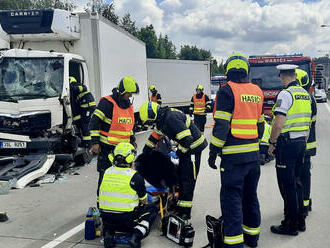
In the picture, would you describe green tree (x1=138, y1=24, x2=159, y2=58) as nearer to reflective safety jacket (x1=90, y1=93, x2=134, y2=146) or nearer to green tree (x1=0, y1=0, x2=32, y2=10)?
green tree (x1=0, y1=0, x2=32, y2=10)

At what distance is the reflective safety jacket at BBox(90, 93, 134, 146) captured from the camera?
5.41 meters

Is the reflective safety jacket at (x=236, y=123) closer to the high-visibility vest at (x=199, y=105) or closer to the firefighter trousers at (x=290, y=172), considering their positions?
the firefighter trousers at (x=290, y=172)

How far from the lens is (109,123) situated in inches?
217

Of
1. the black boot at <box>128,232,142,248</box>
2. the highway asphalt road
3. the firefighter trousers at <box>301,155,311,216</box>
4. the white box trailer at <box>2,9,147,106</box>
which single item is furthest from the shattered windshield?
the firefighter trousers at <box>301,155,311,216</box>

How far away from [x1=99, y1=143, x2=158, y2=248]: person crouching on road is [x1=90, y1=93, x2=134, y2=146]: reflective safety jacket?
47.2 inches

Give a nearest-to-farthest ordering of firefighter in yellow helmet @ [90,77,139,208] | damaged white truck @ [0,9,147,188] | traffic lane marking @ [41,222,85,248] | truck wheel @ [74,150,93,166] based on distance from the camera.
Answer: traffic lane marking @ [41,222,85,248] < firefighter in yellow helmet @ [90,77,139,208] < damaged white truck @ [0,9,147,188] < truck wheel @ [74,150,93,166]

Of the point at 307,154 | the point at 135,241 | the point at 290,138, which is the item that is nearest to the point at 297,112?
the point at 290,138

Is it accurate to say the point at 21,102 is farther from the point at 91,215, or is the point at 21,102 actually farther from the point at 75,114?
the point at 91,215

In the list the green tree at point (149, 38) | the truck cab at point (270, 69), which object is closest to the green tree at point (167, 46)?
the green tree at point (149, 38)

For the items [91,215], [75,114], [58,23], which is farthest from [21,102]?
[91,215]

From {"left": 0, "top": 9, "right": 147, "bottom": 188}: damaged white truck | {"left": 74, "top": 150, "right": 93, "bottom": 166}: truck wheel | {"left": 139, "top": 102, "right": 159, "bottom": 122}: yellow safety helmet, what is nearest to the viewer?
{"left": 139, "top": 102, "right": 159, "bottom": 122}: yellow safety helmet

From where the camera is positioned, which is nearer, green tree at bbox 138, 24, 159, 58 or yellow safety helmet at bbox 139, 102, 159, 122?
yellow safety helmet at bbox 139, 102, 159, 122

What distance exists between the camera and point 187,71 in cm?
2336

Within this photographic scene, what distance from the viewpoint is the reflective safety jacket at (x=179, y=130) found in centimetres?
481
